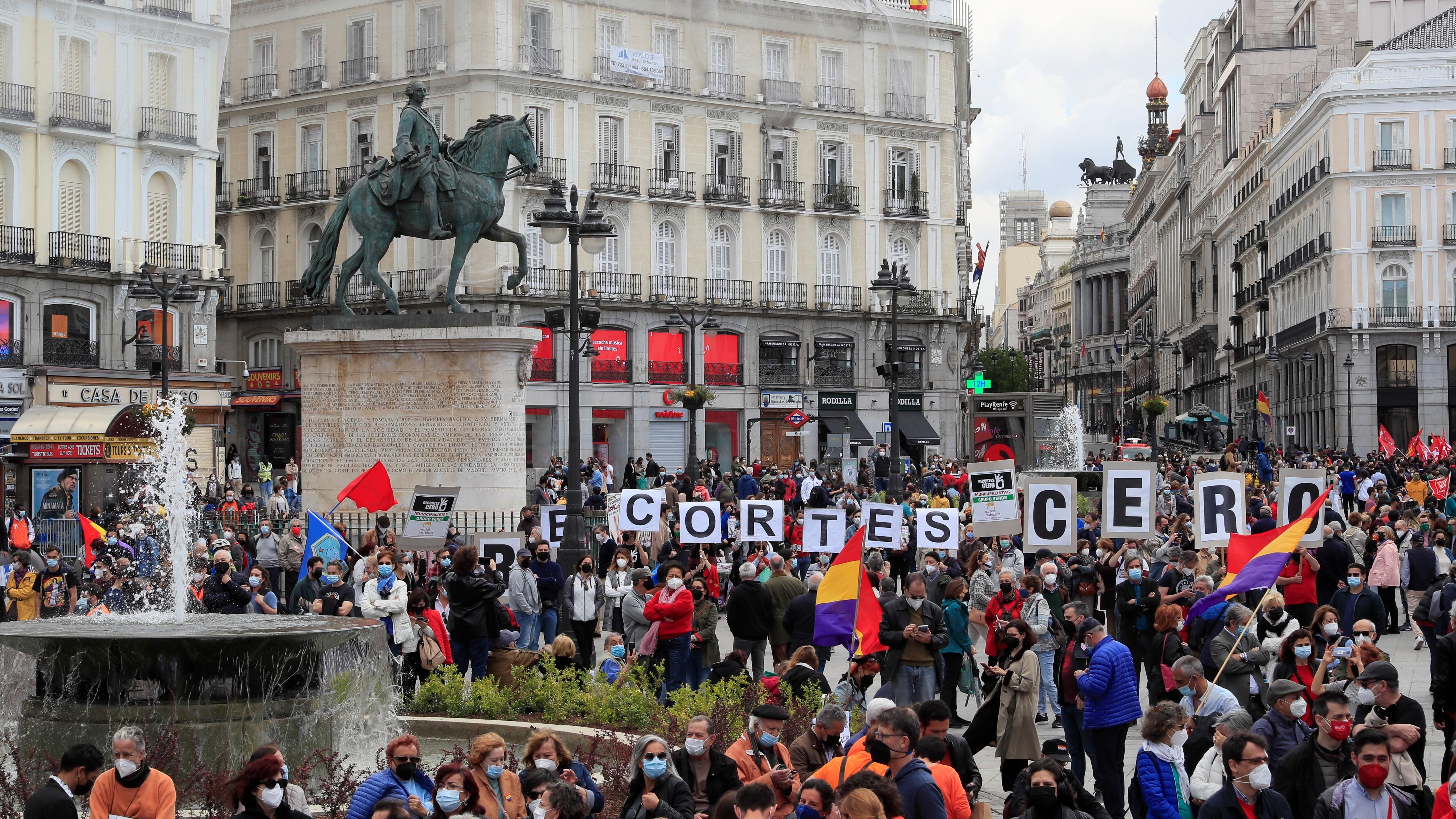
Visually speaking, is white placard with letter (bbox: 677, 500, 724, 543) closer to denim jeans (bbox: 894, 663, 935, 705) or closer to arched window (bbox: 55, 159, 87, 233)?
denim jeans (bbox: 894, 663, 935, 705)

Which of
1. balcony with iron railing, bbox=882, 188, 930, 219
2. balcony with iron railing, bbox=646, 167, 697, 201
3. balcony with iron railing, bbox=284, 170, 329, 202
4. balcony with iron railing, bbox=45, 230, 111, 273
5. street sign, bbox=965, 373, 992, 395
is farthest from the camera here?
balcony with iron railing, bbox=882, 188, 930, 219

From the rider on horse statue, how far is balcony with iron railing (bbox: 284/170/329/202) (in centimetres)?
3279

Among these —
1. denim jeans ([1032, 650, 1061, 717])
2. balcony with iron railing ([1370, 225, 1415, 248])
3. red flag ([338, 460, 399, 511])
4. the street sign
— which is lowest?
denim jeans ([1032, 650, 1061, 717])

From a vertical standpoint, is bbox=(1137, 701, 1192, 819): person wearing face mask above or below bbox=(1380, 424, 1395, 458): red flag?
below

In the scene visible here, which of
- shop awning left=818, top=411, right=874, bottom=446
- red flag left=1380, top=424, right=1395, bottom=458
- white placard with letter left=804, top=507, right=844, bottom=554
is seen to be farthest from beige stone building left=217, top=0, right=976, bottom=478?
white placard with letter left=804, top=507, right=844, bottom=554

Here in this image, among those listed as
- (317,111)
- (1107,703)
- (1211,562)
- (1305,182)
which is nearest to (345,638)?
(1107,703)

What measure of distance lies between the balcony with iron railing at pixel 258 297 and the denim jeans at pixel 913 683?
46185mm

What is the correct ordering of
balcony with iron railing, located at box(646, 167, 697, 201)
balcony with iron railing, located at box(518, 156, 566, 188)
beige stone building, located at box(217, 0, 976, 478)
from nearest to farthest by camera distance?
balcony with iron railing, located at box(518, 156, 566, 188)
beige stone building, located at box(217, 0, 976, 478)
balcony with iron railing, located at box(646, 167, 697, 201)

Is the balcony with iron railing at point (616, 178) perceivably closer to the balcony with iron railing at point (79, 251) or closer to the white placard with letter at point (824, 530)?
the balcony with iron railing at point (79, 251)

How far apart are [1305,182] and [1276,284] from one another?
1006 cm

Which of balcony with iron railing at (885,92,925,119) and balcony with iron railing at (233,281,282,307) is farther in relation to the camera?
balcony with iron railing at (885,92,925,119)

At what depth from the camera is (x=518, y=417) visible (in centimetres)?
2591

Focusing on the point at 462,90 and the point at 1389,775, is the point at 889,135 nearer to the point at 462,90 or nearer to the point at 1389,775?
the point at 462,90

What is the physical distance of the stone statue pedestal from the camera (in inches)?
999
